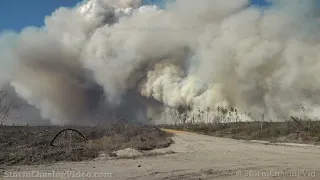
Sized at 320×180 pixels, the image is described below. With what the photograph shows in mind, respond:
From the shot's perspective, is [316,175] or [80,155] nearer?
[316,175]

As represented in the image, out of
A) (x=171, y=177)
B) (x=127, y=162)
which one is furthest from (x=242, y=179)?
(x=127, y=162)

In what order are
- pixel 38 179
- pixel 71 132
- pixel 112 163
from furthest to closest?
pixel 71 132, pixel 112 163, pixel 38 179

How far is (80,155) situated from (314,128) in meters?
34.9

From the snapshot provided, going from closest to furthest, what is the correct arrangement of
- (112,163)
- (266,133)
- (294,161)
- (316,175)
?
1. (316,175)
2. (112,163)
3. (294,161)
4. (266,133)

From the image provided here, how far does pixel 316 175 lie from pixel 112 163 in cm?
1010

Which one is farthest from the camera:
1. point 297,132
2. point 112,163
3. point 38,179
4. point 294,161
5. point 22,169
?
point 297,132

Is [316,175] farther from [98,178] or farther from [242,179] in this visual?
[98,178]

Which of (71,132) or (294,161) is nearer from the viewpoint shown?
(294,161)

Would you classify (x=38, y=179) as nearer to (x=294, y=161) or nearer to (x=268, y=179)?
(x=268, y=179)

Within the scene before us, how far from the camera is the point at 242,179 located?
16.5m

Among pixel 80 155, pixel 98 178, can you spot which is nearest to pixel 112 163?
pixel 80 155

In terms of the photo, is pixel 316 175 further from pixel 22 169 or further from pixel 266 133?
pixel 266 133

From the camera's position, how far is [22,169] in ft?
61.4

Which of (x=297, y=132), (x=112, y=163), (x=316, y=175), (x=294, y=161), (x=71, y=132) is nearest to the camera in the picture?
(x=316, y=175)
